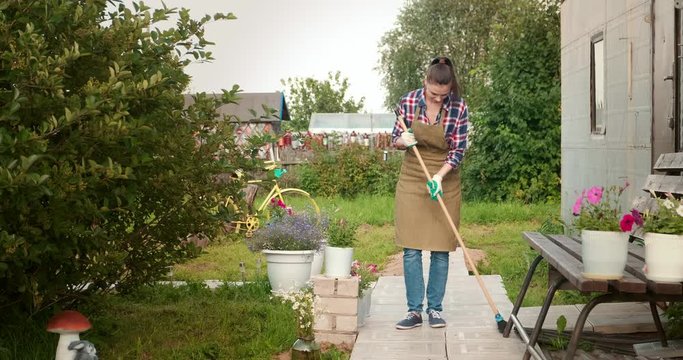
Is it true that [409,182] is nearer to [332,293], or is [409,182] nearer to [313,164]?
[332,293]

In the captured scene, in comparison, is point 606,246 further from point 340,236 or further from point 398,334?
point 340,236

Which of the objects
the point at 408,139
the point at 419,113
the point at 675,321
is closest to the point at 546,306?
the point at 675,321

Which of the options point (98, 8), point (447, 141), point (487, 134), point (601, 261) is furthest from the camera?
point (487, 134)

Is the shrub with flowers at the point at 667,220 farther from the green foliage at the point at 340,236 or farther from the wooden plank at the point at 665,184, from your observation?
the green foliage at the point at 340,236

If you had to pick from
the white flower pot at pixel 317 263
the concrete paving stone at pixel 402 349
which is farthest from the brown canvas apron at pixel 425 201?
the white flower pot at pixel 317 263

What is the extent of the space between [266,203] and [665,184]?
850cm

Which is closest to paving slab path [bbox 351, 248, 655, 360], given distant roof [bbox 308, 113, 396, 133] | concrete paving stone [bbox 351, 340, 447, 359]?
concrete paving stone [bbox 351, 340, 447, 359]

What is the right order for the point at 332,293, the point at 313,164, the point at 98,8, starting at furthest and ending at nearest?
1. the point at 313,164
2. the point at 332,293
3. the point at 98,8

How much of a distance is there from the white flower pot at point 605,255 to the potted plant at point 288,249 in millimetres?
4144

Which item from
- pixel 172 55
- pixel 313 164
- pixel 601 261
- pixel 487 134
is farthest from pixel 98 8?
pixel 313 164

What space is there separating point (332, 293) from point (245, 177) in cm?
94

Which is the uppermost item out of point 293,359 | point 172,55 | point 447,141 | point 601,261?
point 172,55

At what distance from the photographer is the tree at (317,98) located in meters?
56.3

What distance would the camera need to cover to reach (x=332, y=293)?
6438 millimetres
